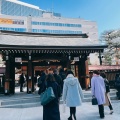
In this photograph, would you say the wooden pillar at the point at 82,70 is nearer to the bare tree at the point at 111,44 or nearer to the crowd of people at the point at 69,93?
the crowd of people at the point at 69,93

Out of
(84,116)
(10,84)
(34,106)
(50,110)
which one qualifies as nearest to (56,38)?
(10,84)

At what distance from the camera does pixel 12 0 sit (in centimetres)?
10462

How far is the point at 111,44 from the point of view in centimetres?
3002

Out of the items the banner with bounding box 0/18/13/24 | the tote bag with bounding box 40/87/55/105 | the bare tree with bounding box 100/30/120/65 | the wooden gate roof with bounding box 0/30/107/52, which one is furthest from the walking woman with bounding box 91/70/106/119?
the banner with bounding box 0/18/13/24

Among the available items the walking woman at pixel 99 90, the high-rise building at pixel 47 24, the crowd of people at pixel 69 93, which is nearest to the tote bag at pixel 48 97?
the crowd of people at pixel 69 93

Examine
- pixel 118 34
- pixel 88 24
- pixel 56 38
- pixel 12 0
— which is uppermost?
pixel 12 0

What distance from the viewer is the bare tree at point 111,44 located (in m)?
29.7

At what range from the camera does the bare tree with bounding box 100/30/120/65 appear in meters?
29.7

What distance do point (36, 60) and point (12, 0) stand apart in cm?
9889

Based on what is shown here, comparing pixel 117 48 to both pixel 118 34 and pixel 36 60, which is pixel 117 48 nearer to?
pixel 118 34

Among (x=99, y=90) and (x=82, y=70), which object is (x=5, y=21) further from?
(x=99, y=90)

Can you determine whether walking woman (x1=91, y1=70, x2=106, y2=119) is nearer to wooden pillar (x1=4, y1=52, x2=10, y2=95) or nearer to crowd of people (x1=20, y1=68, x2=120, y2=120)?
crowd of people (x1=20, y1=68, x2=120, y2=120)

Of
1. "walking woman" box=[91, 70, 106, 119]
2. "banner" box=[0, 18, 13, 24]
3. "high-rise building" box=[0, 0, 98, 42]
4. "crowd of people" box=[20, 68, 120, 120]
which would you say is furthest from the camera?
"high-rise building" box=[0, 0, 98, 42]

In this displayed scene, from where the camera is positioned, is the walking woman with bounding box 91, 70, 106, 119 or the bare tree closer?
the walking woman with bounding box 91, 70, 106, 119
